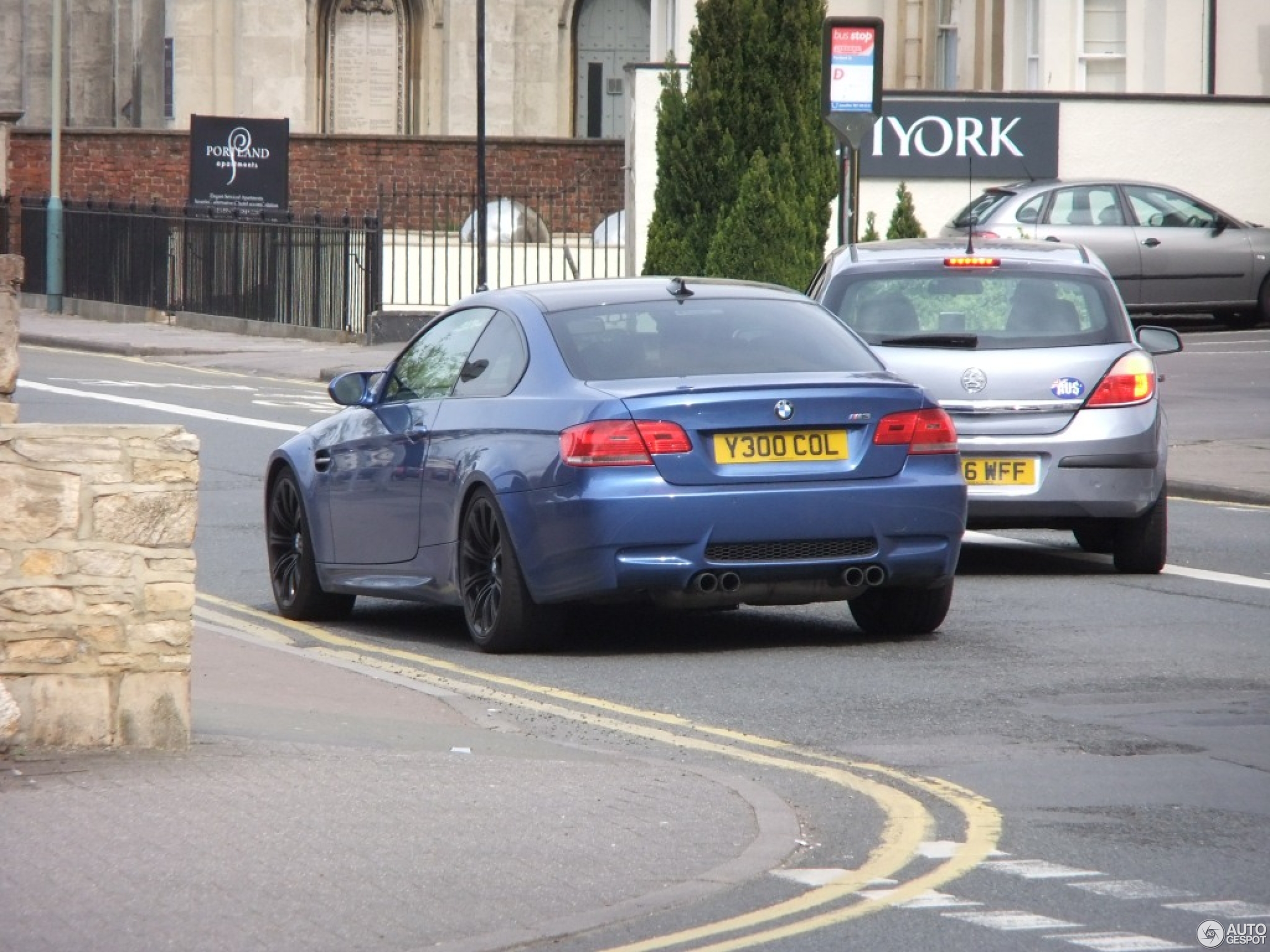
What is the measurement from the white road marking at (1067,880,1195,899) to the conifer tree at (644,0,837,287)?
2262 centimetres

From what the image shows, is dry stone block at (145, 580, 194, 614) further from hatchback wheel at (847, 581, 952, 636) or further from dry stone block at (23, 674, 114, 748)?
hatchback wheel at (847, 581, 952, 636)

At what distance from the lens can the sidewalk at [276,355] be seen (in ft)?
58.2

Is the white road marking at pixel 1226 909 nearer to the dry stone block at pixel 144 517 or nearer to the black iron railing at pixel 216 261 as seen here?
the dry stone block at pixel 144 517

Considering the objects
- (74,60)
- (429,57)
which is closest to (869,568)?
(429,57)

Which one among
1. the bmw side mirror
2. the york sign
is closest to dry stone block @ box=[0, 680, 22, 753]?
the bmw side mirror

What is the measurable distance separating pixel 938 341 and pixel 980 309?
339 millimetres

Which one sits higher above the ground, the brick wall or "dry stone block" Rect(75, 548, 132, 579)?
the brick wall


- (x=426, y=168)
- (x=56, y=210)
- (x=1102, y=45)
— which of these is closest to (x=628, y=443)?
(x=1102, y=45)

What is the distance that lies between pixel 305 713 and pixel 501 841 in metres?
2.33

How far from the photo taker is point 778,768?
786 centimetres

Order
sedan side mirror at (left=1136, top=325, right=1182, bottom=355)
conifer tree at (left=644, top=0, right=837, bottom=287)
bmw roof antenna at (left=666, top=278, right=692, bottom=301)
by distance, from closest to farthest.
Result: bmw roof antenna at (left=666, top=278, right=692, bottom=301), sedan side mirror at (left=1136, top=325, right=1182, bottom=355), conifer tree at (left=644, top=0, right=837, bottom=287)

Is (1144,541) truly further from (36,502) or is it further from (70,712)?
(36,502)

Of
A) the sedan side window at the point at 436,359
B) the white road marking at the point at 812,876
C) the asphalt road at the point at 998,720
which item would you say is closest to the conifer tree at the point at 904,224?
the asphalt road at the point at 998,720

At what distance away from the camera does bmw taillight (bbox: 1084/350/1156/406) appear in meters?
12.5
